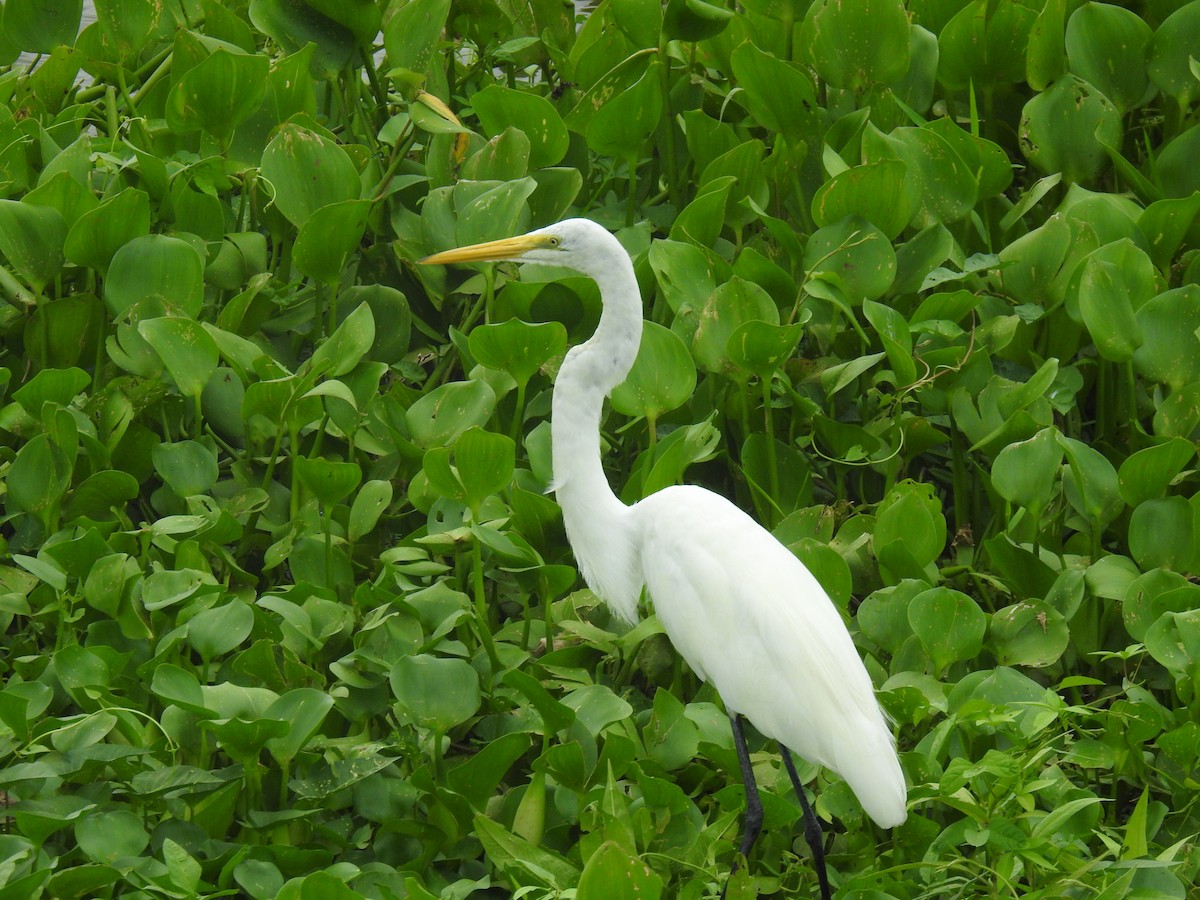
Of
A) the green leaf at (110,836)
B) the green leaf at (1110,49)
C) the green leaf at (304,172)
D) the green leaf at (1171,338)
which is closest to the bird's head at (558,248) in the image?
the green leaf at (304,172)

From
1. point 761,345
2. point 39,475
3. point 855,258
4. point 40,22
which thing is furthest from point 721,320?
point 40,22

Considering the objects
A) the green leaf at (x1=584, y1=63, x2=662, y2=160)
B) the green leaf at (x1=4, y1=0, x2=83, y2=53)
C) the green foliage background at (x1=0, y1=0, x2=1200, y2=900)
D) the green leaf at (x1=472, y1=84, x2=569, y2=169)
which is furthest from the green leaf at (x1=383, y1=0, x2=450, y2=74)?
the green leaf at (x1=4, y1=0, x2=83, y2=53)

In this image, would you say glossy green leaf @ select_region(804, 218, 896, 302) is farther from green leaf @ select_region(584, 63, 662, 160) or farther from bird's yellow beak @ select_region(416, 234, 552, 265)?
bird's yellow beak @ select_region(416, 234, 552, 265)

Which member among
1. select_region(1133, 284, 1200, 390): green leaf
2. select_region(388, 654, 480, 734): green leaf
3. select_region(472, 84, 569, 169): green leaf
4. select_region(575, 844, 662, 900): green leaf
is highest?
select_region(472, 84, 569, 169): green leaf

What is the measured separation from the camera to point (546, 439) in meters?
2.71

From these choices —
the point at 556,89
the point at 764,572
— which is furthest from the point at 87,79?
the point at 764,572

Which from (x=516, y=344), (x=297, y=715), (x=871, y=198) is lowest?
(x=297, y=715)

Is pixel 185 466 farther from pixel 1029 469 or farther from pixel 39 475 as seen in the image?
pixel 1029 469

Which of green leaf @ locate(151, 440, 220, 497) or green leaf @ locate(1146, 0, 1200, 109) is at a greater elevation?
green leaf @ locate(1146, 0, 1200, 109)

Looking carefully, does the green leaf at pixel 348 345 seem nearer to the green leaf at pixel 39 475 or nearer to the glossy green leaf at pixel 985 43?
the green leaf at pixel 39 475

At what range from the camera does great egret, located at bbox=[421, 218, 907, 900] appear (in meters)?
2.10

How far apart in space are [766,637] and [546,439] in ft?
2.38

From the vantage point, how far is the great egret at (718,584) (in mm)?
2102

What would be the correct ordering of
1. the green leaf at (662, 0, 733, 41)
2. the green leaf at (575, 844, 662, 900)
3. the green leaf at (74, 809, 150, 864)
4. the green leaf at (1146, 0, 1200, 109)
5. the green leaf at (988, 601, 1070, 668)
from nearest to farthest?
1. the green leaf at (575, 844, 662, 900)
2. the green leaf at (74, 809, 150, 864)
3. the green leaf at (988, 601, 1070, 668)
4. the green leaf at (662, 0, 733, 41)
5. the green leaf at (1146, 0, 1200, 109)
